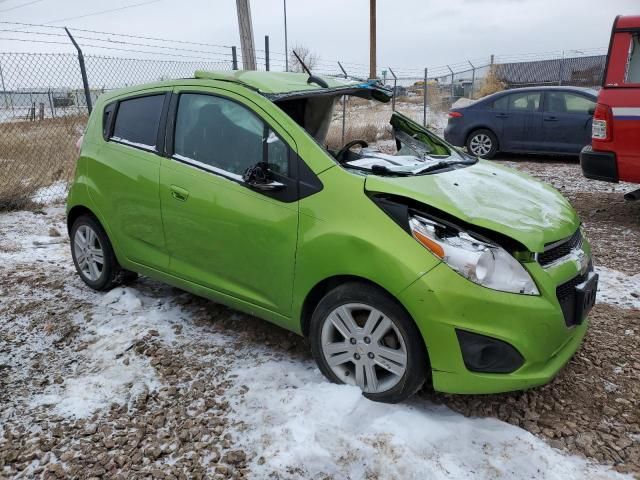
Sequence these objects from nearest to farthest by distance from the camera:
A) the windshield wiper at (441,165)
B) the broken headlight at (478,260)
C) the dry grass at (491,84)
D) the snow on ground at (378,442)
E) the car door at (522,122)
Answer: the snow on ground at (378,442) < the broken headlight at (478,260) < the windshield wiper at (441,165) < the car door at (522,122) < the dry grass at (491,84)

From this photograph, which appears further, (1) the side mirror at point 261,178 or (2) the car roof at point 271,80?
(2) the car roof at point 271,80

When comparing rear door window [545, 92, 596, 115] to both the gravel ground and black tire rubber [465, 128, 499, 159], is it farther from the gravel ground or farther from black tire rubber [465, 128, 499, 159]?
the gravel ground

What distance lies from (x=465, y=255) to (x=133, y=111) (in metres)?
2.65

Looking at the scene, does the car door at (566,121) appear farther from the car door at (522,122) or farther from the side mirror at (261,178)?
the side mirror at (261,178)

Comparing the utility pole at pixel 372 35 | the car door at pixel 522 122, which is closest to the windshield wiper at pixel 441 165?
the car door at pixel 522 122

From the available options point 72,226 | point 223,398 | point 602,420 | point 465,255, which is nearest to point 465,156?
point 465,255

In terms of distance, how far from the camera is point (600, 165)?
18.7 feet

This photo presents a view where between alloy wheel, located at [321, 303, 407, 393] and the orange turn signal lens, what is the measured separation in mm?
391

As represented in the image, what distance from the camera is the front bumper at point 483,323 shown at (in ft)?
7.87

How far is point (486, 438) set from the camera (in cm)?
252

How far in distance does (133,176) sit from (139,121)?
16.9 inches

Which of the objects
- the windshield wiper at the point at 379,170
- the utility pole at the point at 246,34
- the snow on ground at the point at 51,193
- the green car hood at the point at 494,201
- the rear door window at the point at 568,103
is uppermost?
the utility pole at the point at 246,34

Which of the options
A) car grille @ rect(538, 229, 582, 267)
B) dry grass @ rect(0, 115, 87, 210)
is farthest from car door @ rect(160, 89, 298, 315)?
dry grass @ rect(0, 115, 87, 210)

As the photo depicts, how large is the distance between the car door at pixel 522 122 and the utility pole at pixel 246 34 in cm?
484
